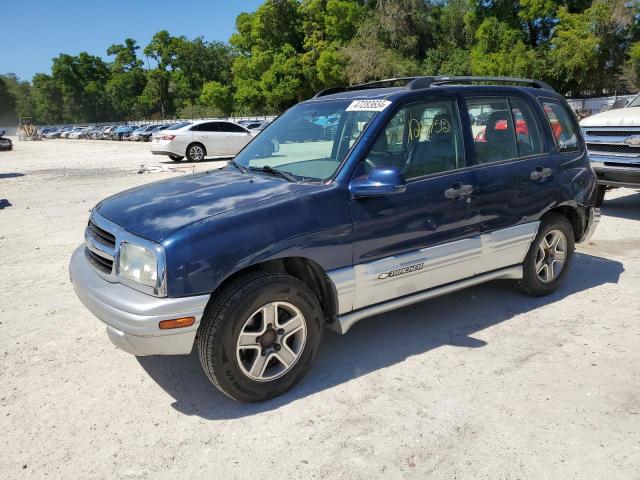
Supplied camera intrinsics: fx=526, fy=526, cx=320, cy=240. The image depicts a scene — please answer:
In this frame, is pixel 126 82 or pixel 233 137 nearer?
pixel 233 137

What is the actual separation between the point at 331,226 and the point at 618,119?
6.67 metres

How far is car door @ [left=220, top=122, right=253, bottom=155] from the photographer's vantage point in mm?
21109

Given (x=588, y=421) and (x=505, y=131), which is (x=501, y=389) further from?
(x=505, y=131)

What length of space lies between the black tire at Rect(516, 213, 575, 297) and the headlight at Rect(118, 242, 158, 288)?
3188 millimetres

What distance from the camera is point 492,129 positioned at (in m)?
4.37

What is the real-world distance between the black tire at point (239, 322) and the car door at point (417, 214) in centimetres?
50

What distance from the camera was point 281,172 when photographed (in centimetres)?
379


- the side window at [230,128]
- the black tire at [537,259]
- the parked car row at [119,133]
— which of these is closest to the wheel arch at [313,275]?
the black tire at [537,259]

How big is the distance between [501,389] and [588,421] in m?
0.51

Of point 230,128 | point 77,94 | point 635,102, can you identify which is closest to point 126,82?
point 77,94

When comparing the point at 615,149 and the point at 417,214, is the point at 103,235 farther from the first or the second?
the point at 615,149

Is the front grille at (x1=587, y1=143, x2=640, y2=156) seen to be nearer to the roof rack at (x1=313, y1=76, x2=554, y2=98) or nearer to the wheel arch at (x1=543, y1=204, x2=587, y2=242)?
the wheel arch at (x1=543, y1=204, x2=587, y2=242)

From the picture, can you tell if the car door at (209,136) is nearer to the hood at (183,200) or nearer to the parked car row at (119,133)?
the parked car row at (119,133)

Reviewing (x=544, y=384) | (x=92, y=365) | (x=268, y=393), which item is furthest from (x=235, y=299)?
(x=544, y=384)
